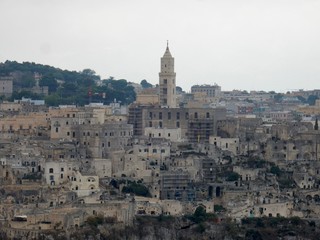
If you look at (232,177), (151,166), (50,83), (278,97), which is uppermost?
(50,83)

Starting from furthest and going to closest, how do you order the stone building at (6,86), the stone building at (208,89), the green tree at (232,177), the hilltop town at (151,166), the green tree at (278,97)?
the green tree at (278,97)
the stone building at (208,89)
the stone building at (6,86)
the green tree at (232,177)
the hilltop town at (151,166)

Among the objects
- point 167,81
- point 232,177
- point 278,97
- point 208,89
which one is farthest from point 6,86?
point 232,177

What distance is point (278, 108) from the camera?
10731cm

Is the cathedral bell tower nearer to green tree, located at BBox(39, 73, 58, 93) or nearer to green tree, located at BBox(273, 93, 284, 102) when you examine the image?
green tree, located at BBox(39, 73, 58, 93)

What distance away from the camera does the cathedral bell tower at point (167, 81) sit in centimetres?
8112

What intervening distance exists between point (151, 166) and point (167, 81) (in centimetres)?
1617

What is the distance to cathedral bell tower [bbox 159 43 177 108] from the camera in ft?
266

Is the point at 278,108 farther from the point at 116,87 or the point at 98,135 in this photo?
the point at 98,135

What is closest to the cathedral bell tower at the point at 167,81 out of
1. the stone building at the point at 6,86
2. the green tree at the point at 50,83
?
the stone building at the point at 6,86

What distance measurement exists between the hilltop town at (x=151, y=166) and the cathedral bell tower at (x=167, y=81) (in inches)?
2.1

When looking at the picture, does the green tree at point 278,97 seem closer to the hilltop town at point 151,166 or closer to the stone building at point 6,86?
the stone building at point 6,86

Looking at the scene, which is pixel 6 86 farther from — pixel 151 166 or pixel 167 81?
pixel 151 166

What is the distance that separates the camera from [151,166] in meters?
65.8

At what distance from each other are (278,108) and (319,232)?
45.1 metres
